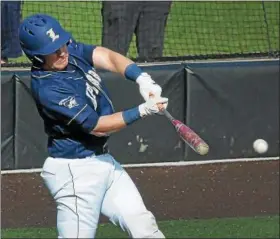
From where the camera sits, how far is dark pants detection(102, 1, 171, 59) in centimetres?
998

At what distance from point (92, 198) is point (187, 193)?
318cm

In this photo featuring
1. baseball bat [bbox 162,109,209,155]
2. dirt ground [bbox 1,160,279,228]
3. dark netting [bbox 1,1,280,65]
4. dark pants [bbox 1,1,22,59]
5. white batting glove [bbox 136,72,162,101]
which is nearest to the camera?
baseball bat [bbox 162,109,209,155]

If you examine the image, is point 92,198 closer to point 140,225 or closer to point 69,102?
point 140,225

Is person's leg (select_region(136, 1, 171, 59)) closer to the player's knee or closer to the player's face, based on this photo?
the player's face

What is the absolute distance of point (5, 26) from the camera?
391 inches

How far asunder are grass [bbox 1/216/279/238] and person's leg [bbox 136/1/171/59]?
3324mm

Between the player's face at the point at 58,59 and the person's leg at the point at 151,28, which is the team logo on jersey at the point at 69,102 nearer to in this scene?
the player's face at the point at 58,59

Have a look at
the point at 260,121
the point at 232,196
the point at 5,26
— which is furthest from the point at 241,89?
the point at 5,26

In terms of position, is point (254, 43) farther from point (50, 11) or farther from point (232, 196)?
point (232, 196)

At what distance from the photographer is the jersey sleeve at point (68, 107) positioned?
16.0 ft

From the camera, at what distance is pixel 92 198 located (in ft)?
16.2

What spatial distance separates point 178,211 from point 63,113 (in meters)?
2.83

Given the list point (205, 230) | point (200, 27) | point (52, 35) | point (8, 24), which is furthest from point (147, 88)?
point (200, 27)

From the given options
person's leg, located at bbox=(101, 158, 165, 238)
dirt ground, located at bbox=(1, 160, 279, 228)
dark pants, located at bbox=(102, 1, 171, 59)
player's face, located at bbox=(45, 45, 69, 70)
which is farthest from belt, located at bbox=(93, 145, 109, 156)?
dark pants, located at bbox=(102, 1, 171, 59)
